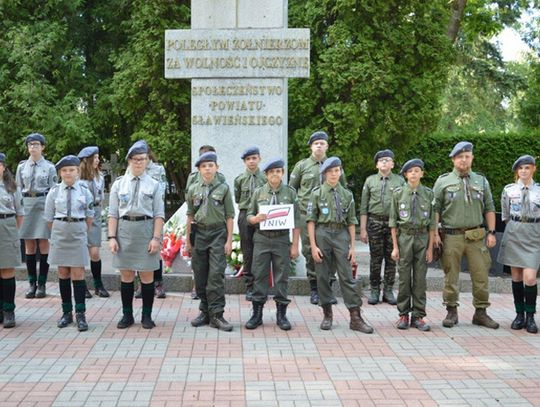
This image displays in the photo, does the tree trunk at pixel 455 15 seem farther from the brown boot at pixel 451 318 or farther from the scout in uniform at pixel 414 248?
the brown boot at pixel 451 318

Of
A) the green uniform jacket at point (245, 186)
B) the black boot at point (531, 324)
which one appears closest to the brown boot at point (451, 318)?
the black boot at point (531, 324)

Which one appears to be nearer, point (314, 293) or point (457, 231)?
Result: point (457, 231)

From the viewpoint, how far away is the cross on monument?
424 inches

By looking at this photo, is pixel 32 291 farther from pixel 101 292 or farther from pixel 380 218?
pixel 380 218

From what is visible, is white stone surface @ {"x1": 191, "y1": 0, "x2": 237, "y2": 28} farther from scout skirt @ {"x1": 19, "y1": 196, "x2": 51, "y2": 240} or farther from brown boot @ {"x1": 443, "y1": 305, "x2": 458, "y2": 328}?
brown boot @ {"x1": 443, "y1": 305, "x2": 458, "y2": 328}

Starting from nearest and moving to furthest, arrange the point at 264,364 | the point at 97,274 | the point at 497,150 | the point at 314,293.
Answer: the point at 264,364
the point at 314,293
the point at 97,274
the point at 497,150

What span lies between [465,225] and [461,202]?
0.25m

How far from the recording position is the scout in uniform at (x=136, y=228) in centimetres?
786

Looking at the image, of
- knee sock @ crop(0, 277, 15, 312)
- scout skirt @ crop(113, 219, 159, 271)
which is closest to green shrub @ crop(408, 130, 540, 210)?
scout skirt @ crop(113, 219, 159, 271)

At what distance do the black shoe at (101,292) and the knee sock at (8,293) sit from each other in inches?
70.9

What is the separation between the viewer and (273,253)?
8.05 metres

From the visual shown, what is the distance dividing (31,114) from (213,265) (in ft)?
36.5

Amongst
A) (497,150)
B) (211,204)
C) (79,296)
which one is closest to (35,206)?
(79,296)

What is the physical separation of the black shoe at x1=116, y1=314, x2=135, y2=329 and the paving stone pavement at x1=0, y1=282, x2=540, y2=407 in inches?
4.2
